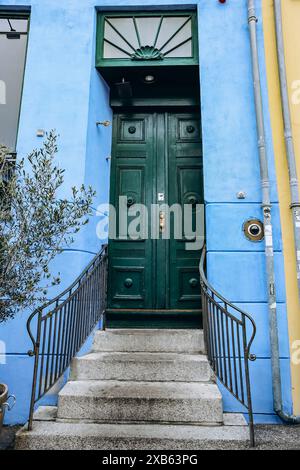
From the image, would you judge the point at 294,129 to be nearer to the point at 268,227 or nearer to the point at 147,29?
the point at 268,227

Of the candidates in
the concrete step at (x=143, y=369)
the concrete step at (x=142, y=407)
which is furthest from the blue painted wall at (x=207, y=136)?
the concrete step at (x=142, y=407)

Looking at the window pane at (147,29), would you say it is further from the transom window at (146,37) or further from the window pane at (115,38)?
the window pane at (115,38)

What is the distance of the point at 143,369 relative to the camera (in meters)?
3.65

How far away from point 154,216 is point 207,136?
126 centimetres

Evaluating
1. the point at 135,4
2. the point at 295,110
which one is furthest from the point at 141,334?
the point at 135,4

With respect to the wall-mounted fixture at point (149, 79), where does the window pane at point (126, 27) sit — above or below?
above

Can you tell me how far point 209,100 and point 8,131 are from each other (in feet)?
8.73

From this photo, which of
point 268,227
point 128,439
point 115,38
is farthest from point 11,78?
point 128,439

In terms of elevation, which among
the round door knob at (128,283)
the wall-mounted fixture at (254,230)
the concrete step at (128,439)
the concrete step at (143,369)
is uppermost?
the wall-mounted fixture at (254,230)

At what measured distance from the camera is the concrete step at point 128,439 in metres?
2.83

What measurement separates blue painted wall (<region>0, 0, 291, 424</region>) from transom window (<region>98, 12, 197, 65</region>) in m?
0.17

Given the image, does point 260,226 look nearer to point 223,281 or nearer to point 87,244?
point 223,281

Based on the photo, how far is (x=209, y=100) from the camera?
4.57 meters

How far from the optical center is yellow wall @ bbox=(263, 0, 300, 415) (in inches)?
155
